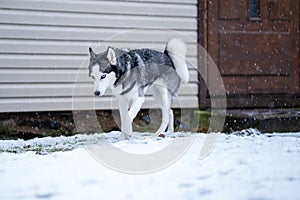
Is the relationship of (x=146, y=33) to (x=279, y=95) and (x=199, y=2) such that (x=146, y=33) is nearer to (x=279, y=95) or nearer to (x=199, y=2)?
(x=199, y=2)

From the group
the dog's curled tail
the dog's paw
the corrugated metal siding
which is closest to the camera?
the dog's paw

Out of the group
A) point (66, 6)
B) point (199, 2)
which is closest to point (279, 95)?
point (199, 2)

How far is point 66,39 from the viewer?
5.93 m

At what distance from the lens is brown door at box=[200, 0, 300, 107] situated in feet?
21.5

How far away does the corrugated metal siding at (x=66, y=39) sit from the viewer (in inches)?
224

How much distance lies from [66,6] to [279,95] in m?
2.95

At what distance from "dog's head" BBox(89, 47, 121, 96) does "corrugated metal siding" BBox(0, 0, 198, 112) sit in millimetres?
1282

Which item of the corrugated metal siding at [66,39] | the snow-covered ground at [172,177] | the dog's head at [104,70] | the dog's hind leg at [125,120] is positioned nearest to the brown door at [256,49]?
the corrugated metal siding at [66,39]

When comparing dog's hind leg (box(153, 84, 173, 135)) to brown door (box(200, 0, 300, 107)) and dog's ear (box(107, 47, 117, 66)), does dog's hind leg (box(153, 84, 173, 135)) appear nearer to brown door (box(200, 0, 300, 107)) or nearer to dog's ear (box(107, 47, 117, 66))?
dog's ear (box(107, 47, 117, 66))

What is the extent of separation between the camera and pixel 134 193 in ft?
8.21

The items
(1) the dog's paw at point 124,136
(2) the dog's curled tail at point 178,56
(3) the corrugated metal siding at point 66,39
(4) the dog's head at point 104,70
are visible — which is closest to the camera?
(4) the dog's head at point 104,70

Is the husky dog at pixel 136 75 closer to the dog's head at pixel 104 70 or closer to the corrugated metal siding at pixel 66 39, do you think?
the dog's head at pixel 104 70

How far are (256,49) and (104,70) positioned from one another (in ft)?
9.04

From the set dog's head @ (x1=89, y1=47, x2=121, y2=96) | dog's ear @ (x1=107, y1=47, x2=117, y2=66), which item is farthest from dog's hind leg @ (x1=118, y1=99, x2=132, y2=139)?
dog's ear @ (x1=107, y1=47, x2=117, y2=66)
